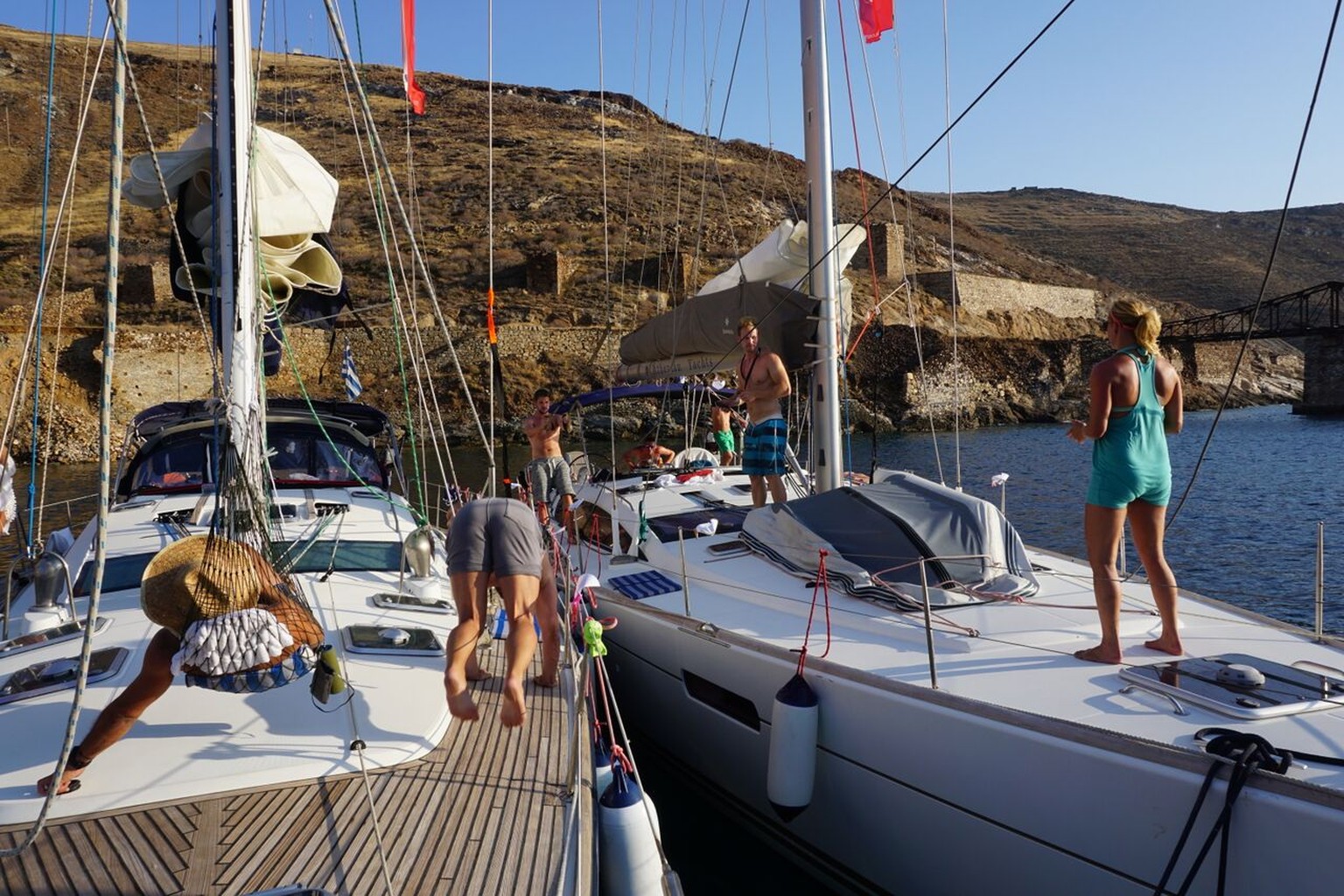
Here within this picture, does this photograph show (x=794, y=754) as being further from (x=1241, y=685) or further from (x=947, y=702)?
(x=1241, y=685)

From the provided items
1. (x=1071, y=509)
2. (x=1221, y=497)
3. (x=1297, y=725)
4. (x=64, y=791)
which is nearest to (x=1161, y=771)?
(x=1297, y=725)

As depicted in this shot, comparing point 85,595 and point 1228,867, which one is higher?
point 85,595

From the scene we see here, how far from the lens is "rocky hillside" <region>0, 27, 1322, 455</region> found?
34.4 meters

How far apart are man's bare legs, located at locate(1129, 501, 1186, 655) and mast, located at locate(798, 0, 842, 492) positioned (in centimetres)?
255

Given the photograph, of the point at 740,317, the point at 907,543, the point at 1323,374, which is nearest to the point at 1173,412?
the point at 907,543

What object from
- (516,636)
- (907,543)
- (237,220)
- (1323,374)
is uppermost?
(1323,374)

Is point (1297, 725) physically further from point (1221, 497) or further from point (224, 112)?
point (1221, 497)

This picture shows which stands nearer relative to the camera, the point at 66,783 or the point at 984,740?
the point at 66,783

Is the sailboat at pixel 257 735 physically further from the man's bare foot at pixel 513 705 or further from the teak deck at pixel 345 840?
the man's bare foot at pixel 513 705

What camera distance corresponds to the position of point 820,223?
21.2 ft

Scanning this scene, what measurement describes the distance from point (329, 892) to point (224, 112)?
400 centimetres

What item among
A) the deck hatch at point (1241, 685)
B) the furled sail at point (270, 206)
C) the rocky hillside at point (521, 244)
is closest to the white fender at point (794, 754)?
the deck hatch at point (1241, 685)

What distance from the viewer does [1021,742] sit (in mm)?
3371

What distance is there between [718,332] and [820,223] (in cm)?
138
